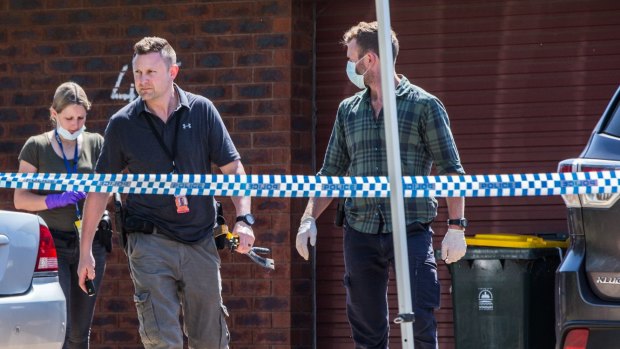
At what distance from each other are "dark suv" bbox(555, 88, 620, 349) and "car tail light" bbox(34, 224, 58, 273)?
108 inches

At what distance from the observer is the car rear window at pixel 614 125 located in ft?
18.7

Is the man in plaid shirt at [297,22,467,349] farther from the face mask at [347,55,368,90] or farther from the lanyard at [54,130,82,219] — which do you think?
the lanyard at [54,130,82,219]

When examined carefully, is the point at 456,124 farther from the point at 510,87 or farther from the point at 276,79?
the point at 276,79

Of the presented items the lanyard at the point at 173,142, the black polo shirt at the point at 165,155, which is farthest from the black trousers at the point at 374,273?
the lanyard at the point at 173,142

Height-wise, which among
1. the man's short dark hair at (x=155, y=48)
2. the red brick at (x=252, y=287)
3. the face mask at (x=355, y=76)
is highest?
the man's short dark hair at (x=155, y=48)

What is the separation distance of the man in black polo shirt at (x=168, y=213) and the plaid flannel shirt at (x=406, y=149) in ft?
2.10

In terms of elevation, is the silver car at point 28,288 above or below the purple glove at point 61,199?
below

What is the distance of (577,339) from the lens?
5508mm

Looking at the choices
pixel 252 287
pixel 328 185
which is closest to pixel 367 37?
pixel 328 185

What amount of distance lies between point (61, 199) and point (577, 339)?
3683mm

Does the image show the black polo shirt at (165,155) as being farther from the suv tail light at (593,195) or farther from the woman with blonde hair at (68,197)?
the suv tail light at (593,195)

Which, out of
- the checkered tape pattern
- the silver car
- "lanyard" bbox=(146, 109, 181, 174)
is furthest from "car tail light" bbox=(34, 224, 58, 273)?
"lanyard" bbox=(146, 109, 181, 174)

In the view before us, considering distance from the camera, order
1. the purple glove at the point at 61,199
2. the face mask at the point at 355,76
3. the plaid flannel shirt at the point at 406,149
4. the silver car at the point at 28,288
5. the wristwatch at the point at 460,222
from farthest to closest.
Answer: the purple glove at the point at 61,199
the face mask at the point at 355,76
the plaid flannel shirt at the point at 406,149
the wristwatch at the point at 460,222
the silver car at the point at 28,288

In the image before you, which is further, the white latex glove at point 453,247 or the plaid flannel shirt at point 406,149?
the plaid flannel shirt at point 406,149
